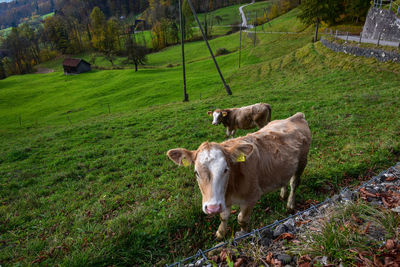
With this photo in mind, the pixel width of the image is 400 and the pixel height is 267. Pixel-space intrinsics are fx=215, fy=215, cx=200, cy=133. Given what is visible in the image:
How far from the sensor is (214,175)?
3.66 meters

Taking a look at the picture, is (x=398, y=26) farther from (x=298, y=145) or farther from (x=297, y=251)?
(x=297, y=251)

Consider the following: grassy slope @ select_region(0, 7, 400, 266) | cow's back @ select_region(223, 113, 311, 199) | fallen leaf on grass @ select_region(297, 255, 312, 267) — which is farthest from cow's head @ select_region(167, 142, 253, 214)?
grassy slope @ select_region(0, 7, 400, 266)

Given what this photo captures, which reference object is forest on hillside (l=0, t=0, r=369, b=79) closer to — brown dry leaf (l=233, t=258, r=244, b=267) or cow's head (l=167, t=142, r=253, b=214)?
cow's head (l=167, t=142, r=253, b=214)

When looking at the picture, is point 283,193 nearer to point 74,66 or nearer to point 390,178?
point 390,178

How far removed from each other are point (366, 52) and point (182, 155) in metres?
26.2

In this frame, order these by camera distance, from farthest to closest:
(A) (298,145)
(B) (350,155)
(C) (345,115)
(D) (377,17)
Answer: (D) (377,17) → (C) (345,115) → (B) (350,155) → (A) (298,145)

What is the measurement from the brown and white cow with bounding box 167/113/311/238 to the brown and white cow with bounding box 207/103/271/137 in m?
5.98

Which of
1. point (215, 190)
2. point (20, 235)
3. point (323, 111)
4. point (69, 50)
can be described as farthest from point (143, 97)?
point (69, 50)

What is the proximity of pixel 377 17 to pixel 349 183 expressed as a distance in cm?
3262

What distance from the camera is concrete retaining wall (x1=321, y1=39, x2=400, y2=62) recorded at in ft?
62.2

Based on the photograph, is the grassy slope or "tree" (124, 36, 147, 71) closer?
the grassy slope

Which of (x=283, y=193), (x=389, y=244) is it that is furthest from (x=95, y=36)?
(x=389, y=244)

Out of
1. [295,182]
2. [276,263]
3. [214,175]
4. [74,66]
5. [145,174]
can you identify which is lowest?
[145,174]

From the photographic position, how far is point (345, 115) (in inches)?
441
